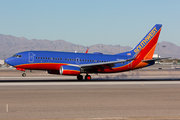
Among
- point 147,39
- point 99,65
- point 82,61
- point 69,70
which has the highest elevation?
point 147,39

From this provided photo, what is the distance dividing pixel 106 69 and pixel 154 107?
27859 millimetres

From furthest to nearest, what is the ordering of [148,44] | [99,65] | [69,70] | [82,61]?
[148,44] → [82,61] → [99,65] → [69,70]

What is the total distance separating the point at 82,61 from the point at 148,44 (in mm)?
12833

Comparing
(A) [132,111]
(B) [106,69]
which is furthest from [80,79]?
(A) [132,111]

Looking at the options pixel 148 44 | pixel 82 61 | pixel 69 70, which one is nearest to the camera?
pixel 69 70

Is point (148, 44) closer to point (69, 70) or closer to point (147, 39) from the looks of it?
point (147, 39)

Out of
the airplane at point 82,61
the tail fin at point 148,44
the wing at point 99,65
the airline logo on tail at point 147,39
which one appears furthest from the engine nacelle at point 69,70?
the airline logo on tail at point 147,39

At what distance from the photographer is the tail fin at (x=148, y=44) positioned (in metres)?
46.8

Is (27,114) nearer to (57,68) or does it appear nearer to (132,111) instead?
(132,111)

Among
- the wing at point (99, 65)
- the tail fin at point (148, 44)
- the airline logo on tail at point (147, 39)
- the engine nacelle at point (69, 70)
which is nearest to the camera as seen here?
the engine nacelle at point (69, 70)

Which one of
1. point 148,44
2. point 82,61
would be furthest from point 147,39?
point 82,61

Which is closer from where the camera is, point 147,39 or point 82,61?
point 82,61

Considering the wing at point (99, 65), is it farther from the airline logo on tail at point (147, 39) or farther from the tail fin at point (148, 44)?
the airline logo on tail at point (147, 39)

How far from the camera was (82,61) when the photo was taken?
142 ft
